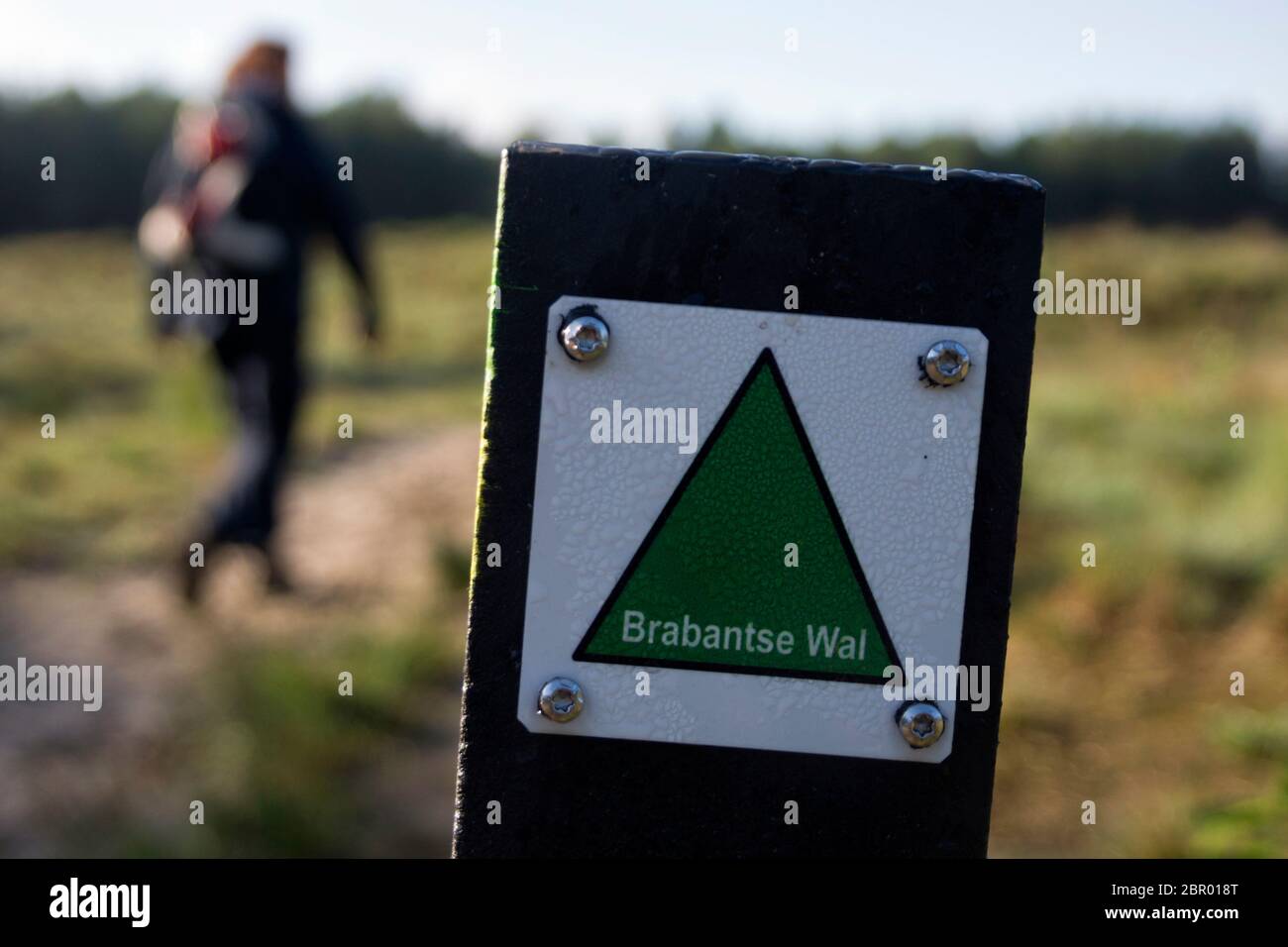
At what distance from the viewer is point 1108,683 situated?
4371 millimetres

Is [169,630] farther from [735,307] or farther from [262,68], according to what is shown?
[735,307]

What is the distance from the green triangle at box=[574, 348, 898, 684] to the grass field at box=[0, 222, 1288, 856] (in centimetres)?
110

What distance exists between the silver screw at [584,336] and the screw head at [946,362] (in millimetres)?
284

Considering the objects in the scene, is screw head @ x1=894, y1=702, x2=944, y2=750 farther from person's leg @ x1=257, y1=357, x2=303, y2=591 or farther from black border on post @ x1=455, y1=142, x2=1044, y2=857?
person's leg @ x1=257, y1=357, x2=303, y2=591

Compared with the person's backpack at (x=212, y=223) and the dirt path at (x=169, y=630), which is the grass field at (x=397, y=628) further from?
the person's backpack at (x=212, y=223)

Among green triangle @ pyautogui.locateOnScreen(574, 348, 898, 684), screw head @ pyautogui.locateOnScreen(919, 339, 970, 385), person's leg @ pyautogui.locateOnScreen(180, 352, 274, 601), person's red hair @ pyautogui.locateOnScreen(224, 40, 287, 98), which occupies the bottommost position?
green triangle @ pyautogui.locateOnScreen(574, 348, 898, 684)

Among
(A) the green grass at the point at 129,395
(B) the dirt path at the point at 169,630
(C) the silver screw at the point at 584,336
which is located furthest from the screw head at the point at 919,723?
(A) the green grass at the point at 129,395

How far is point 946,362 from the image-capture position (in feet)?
3.44

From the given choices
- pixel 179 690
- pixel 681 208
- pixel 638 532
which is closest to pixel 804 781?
pixel 638 532

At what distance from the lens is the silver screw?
1.03m

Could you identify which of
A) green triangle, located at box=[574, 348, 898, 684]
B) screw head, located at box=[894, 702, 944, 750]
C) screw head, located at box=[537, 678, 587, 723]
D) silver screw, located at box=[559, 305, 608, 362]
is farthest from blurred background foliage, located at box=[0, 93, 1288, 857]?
silver screw, located at box=[559, 305, 608, 362]

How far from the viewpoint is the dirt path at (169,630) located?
10.8 ft

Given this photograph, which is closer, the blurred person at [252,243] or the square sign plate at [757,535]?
the square sign plate at [757,535]

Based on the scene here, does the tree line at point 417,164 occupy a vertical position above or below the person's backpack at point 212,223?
above
